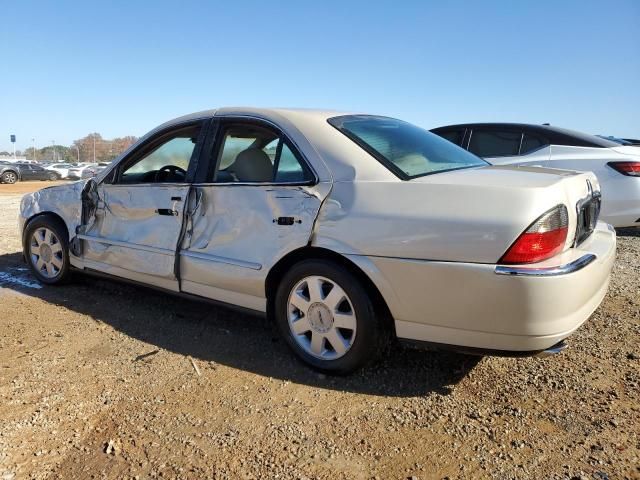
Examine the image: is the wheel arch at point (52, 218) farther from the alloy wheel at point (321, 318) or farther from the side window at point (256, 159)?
the alloy wheel at point (321, 318)

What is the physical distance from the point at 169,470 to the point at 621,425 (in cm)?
200

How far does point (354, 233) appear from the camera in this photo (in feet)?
8.62

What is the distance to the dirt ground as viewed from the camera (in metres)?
2.09

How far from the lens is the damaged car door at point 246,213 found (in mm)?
2898

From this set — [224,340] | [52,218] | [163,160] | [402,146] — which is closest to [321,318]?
[224,340]

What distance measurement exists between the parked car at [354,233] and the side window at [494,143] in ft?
11.1

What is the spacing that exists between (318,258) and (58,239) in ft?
9.07

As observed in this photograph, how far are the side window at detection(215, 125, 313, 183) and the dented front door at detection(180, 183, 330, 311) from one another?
10cm

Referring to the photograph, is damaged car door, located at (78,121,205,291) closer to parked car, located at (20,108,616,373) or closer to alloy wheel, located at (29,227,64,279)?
parked car, located at (20,108,616,373)

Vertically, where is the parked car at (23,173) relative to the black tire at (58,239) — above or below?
below

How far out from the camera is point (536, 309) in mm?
2260

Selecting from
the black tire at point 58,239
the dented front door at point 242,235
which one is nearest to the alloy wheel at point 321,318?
the dented front door at point 242,235

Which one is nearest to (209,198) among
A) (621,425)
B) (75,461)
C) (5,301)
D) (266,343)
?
(266,343)

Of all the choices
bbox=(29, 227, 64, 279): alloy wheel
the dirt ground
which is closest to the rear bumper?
the dirt ground
